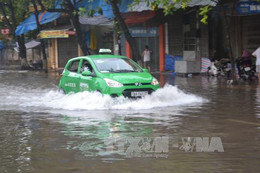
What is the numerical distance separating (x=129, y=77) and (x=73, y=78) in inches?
85.5

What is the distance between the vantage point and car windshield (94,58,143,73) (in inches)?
577

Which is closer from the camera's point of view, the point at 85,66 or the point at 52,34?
the point at 85,66

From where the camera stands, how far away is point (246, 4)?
21.8 meters

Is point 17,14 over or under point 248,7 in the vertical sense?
over

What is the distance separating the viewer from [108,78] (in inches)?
547

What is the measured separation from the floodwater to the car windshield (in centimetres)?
97

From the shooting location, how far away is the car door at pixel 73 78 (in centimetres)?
1524

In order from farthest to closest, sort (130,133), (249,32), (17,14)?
(17,14), (249,32), (130,133)

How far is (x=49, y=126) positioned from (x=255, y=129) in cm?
399

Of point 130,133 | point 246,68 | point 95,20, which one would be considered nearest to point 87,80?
point 130,133

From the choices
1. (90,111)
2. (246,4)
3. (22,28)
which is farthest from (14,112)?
(22,28)

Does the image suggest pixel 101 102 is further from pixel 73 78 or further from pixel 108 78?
pixel 73 78

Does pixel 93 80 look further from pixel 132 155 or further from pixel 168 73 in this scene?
pixel 168 73

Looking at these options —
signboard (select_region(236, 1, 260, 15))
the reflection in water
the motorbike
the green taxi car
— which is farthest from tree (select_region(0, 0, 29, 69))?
the reflection in water
